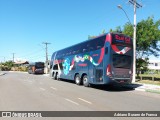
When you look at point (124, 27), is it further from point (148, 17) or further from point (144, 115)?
point (144, 115)

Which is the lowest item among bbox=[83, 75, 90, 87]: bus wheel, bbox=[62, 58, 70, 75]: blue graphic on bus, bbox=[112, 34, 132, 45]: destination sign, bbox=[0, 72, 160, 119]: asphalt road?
bbox=[0, 72, 160, 119]: asphalt road

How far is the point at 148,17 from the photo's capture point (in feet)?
121

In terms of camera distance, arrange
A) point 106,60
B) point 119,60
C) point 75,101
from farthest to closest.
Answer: point 119,60, point 106,60, point 75,101

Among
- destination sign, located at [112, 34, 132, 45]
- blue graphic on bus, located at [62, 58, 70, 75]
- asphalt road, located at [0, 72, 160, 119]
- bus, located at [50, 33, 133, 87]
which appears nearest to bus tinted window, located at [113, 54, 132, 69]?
bus, located at [50, 33, 133, 87]

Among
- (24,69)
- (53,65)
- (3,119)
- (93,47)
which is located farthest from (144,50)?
(24,69)

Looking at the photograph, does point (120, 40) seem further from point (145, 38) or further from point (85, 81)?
point (145, 38)

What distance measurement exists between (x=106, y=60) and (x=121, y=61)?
137cm

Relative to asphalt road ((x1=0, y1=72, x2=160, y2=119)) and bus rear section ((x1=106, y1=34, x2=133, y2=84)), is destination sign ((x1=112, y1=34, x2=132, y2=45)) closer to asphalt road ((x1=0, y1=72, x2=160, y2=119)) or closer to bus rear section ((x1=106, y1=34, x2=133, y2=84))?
bus rear section ((x1=106, y1=34, x2=133, y2=84))

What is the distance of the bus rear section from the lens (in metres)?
19.2

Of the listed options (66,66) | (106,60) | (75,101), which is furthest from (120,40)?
(66,66)

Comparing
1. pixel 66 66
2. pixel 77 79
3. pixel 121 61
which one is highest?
pixel 121 61

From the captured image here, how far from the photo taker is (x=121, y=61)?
20.0 m

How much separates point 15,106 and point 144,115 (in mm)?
5350

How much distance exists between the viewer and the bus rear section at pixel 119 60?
1925 centimetres
